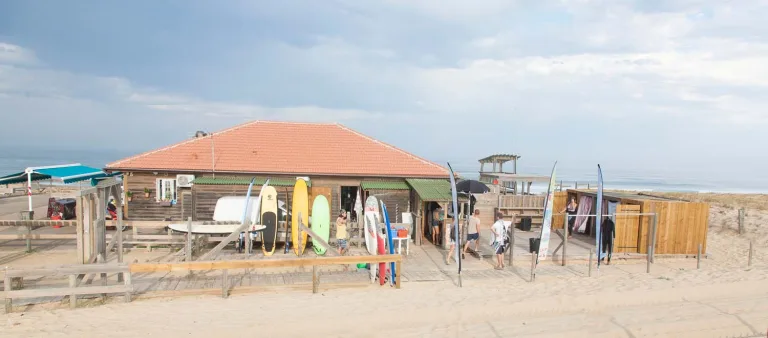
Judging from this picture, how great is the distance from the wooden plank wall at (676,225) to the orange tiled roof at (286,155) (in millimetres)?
7314

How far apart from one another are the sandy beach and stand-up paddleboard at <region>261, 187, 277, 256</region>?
3.73m

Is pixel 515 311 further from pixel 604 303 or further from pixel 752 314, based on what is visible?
pixel 752 314

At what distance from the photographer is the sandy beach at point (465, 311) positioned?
24.9ft

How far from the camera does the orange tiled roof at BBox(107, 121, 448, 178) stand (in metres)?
16.2

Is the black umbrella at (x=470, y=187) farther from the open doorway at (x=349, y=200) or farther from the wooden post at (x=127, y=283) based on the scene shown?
the wooden post at (x=127, y=283)

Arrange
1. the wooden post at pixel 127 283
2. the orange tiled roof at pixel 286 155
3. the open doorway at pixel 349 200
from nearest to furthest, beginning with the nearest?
the wooden post at pixel 127 283 → the orange tiled roof at pixel 286 155 → the open doorway at pixel 349 200

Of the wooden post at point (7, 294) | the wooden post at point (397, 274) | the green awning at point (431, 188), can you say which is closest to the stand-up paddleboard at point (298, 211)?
the green awning at point (431, 188)

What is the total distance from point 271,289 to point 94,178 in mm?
11772

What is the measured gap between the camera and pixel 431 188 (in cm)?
1556

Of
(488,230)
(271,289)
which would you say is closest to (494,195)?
(488,230)

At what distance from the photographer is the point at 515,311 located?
28.5ft

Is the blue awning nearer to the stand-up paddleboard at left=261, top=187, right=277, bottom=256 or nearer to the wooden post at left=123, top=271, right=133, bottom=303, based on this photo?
the stand-up paddleboard at left=261, top=187, right=277, bottom=256

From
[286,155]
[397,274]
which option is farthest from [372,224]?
[286,155]

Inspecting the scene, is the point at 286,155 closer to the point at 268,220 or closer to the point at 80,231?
the point at 268,220
